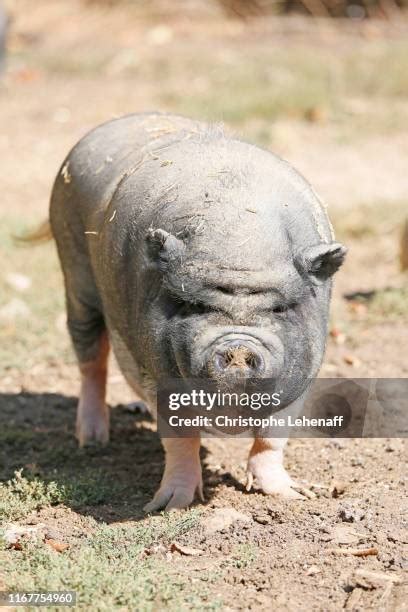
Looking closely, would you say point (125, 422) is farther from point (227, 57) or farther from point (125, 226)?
point (227, 57)

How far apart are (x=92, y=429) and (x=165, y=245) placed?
6.86 ft

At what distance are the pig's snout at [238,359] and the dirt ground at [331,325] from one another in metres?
0.80

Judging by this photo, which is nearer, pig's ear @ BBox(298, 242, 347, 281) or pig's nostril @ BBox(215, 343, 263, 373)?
pig's nostril @ BBox(215, 343, 263, 373)

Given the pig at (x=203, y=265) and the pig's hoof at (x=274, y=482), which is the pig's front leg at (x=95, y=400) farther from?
the pig's hoof at (x=274, y=482)

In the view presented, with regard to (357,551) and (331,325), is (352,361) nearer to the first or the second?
(331,325)

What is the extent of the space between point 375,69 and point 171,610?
12.7m

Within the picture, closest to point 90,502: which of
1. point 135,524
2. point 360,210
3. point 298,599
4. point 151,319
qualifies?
point 135,524

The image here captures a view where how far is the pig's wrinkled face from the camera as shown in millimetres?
3953

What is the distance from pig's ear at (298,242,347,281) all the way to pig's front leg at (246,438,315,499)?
39.8 inches

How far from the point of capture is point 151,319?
4348 millimetres

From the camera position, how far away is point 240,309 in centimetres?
400

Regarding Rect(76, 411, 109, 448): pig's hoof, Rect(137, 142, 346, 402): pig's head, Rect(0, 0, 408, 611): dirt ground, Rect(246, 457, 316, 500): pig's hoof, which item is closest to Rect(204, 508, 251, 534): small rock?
Rect(0, 0, 408, 611): dirt ground

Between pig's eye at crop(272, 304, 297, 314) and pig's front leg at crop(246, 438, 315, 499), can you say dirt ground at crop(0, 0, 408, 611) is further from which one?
pig's eye at crop(272, 304, 297, 314)

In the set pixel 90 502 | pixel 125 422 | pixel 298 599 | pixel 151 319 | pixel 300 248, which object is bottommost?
pixel 125 422
